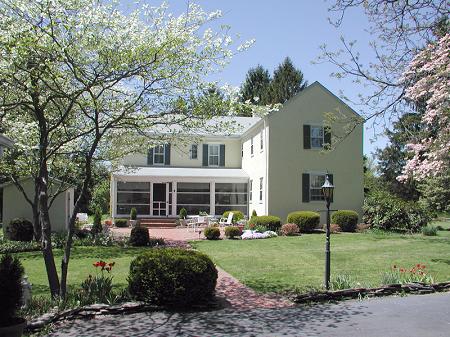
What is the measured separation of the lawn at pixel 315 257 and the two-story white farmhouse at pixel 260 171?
5.13m

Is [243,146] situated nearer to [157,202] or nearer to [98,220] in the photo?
[157,202]

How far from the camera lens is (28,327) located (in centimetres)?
714

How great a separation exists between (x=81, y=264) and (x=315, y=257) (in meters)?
7.19

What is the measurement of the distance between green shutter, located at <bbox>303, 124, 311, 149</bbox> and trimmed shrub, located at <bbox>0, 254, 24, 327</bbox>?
20733mm

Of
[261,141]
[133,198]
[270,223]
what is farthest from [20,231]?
[261,141]

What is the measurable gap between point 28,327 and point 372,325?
5281 millimetres

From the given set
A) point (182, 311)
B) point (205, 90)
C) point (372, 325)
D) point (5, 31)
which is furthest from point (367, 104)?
point (5, 31)

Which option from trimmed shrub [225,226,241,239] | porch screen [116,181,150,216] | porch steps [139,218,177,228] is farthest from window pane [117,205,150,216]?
trimmed shrub [225,226,241,239]

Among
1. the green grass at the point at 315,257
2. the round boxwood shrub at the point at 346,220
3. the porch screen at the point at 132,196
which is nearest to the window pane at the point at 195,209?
the porch screen at the point at 132,196

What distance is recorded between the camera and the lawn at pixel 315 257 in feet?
37.8

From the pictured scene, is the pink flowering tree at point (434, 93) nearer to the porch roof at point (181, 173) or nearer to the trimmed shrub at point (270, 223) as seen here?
the trimmed shrub at point (270, 223)

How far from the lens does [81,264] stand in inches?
554

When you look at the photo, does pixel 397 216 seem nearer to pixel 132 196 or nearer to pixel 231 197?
pixel 231 197

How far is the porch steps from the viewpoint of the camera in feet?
91.0
